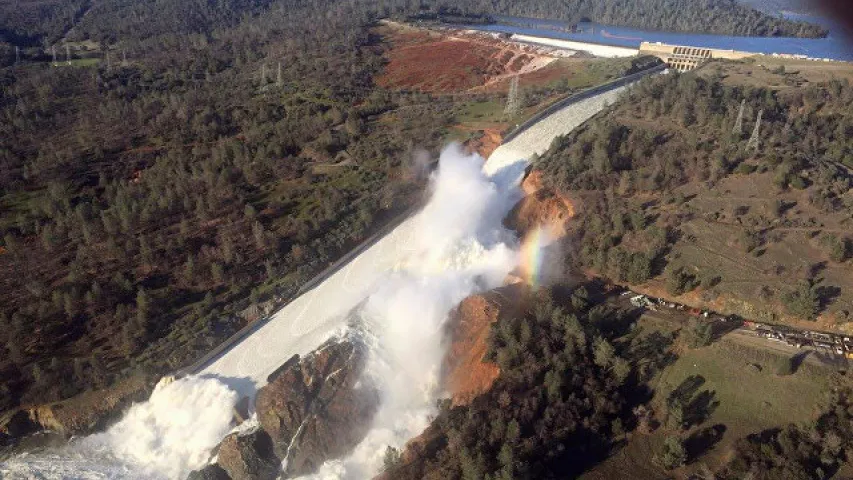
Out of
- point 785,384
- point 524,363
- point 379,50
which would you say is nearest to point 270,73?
point 379,50

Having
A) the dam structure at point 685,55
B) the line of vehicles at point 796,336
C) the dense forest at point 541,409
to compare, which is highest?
the dam structure at point 685,55

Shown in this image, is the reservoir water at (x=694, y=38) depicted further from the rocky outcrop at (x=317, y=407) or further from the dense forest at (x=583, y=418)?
the rocky outcrop at (x=317, y=407)

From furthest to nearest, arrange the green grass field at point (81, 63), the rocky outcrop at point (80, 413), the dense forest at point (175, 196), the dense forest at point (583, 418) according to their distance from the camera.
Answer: the green grass field at point (81, 63)
the dense forest at point (175, 196)
the rocky outcrop at point (80, 413)
the dense forest at point (583, 418)

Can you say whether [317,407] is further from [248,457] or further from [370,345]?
[370,345]

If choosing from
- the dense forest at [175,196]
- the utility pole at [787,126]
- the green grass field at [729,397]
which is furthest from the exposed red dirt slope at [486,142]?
the green grass field at [729,397]

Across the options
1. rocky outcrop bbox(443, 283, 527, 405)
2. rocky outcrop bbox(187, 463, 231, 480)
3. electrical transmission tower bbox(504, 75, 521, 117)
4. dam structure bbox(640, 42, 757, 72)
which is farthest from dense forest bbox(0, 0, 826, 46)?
rocky outcrop bbox(187, 463, 231, 480)

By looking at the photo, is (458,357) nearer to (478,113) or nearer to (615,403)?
(615,403)

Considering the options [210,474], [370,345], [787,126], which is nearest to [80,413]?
[210,474]

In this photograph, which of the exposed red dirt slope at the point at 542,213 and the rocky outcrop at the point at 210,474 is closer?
the rocky outcrop at the point at 210,474
